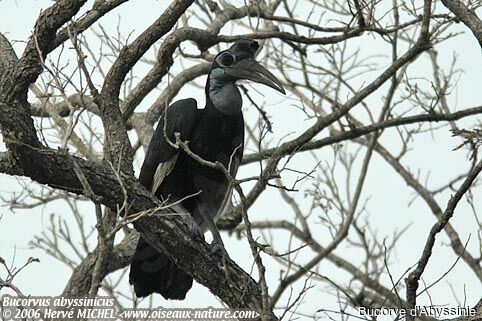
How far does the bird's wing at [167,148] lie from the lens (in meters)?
5.11

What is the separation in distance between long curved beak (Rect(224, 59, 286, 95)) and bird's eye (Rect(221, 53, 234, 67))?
4 cm

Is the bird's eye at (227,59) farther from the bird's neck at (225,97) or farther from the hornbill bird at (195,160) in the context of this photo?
the bird's neck at (225,97)

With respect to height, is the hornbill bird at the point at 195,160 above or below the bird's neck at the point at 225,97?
below

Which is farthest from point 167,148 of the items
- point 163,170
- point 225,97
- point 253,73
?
point 253,73

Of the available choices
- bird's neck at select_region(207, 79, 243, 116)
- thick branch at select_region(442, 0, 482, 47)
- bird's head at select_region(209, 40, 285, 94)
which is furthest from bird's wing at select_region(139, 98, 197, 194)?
thick branch at select_region(442, 0, 482, 47)

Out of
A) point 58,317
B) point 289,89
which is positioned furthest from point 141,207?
point 289,89

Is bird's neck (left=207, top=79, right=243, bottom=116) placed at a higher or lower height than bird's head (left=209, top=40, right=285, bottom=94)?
lower

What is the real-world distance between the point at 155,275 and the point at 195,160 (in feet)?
2.36

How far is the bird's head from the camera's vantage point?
17.5 feet

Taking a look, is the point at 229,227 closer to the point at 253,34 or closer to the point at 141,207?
the point at 253,34

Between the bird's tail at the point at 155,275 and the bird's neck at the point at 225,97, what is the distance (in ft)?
3.06

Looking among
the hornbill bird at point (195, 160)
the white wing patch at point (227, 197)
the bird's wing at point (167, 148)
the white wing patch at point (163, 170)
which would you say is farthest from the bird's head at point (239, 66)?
the white wing patch at point (163, 170)

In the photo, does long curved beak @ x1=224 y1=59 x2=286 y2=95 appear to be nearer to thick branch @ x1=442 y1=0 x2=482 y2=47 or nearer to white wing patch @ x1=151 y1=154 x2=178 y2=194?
Result: white wing patch @ x1=151 y1=154 x2=178 y2=194

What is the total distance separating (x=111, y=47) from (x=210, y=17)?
1138 millimetres
